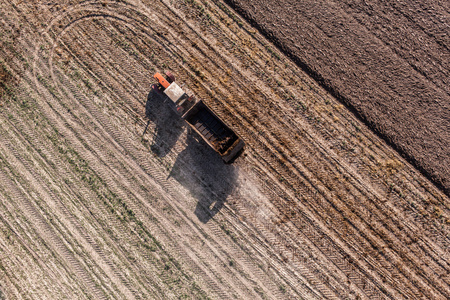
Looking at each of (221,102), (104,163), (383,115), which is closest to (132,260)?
(104,163)

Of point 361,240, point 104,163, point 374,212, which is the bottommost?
point 104,163

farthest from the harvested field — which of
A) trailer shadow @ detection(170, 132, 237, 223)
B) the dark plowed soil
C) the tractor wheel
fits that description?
the tractor wheel

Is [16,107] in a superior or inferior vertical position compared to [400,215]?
inferior

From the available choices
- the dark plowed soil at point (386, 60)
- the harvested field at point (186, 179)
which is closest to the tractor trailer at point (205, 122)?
the harvested field at point (186, 179)

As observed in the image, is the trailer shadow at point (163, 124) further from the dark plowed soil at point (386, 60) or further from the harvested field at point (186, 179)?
the dark plowed soil at point (386, 60)

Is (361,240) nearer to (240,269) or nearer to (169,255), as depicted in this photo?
(240,269)

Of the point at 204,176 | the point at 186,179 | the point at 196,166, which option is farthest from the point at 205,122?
the point at 186,179
